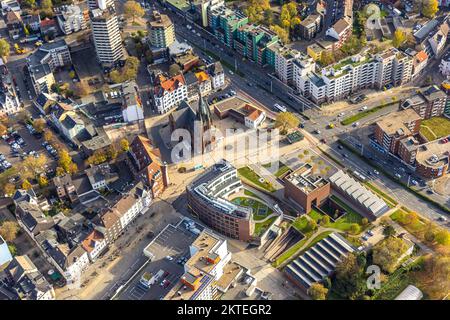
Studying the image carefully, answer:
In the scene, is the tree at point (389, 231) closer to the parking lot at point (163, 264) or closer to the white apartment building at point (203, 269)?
the white apartment building at point (203, 269)

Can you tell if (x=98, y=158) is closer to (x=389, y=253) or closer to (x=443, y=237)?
(x=389, y=253)

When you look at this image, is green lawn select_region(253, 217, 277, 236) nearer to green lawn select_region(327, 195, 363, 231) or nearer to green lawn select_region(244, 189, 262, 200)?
green lawn select_region(244, 189, 262, 200)

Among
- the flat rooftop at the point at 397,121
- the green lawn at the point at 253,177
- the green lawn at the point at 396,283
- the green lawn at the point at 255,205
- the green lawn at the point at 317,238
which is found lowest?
the green lawn at the point at 396,283

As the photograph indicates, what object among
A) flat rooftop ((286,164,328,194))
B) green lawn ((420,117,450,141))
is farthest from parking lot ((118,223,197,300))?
green lawn ((420,117,450,141))

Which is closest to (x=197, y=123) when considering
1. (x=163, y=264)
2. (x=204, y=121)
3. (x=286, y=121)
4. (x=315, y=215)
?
(x=204, y=121)

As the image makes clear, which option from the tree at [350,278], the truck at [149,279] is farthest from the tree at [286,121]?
the truck at [149,279]
